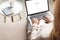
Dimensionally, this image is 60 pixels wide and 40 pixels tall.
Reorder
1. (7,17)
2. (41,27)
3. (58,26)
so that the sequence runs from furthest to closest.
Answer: (7,17) → (41,27) → (58,26)

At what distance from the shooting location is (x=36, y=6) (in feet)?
4.34

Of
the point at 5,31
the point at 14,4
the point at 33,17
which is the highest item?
the point at 14,4

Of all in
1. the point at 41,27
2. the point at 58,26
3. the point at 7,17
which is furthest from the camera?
the point at 7,17

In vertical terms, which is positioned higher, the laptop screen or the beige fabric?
the laptop screen

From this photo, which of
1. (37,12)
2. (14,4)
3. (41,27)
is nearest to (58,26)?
(41,27)

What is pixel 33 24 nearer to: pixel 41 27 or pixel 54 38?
pixel 41 27

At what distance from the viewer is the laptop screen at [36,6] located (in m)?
1.30

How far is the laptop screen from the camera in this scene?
1.30 metres

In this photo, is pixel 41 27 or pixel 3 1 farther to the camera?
pixel 3 1

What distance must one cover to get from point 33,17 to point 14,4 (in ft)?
0.75

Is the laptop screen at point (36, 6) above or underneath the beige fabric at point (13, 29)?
above

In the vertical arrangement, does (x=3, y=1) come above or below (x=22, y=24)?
above

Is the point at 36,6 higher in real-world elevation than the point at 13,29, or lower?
higher

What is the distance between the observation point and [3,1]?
1.40 metres
